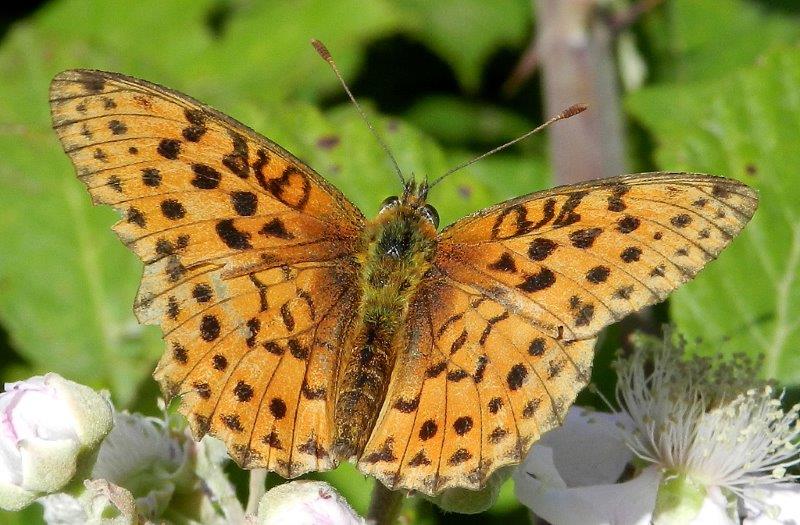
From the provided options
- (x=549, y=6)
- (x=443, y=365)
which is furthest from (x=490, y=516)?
(x=549, y=6)

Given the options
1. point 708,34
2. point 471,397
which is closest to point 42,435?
point 471,397

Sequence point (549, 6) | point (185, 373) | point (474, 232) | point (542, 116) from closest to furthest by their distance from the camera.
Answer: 1. point (185, 373)
2. point (474, 232)
3. point (549, 6)
4. point (542, 116)

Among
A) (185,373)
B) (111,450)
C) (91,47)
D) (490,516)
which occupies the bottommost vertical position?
(490,516)

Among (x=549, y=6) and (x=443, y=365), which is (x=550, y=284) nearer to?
(x=443, y=365)

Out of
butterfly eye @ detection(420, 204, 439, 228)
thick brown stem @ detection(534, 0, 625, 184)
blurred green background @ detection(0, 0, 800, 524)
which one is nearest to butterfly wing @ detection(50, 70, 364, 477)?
butterfly eye @ detection(420, 204, 439, 228)

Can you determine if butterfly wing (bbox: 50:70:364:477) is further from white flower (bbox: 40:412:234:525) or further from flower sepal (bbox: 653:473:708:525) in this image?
flower sepal (bbox: 653:473:708:525)
